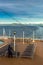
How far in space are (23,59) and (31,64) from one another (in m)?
0.41

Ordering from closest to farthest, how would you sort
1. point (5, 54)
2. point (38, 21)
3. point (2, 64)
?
point (2, 64), point (5, 54), point (38, 21)

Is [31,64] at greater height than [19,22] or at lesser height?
lesser

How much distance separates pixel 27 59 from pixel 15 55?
339 mm

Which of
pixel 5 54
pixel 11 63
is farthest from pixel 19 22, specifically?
pixel 11 63

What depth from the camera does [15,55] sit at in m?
3.95

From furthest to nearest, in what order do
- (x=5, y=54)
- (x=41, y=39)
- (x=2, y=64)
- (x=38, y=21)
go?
1. (x=38, y=21)
2. (x=41, y=39)
3. (x=5, y=54)
4. (x=2, y=64)

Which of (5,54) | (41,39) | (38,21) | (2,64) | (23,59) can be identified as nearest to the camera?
(2,64)

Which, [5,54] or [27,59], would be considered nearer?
[27,59]

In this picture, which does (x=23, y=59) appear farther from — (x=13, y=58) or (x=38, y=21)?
(x=38, y=21)

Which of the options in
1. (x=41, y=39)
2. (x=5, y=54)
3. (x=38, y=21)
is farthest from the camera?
(x=38, y=21)

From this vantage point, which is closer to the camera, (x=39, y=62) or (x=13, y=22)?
(x=39, y=62)

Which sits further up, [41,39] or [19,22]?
[19,22]

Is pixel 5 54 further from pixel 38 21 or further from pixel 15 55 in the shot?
pixel 38 21

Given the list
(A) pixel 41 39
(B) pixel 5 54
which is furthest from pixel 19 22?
(B) pixel 5 54
